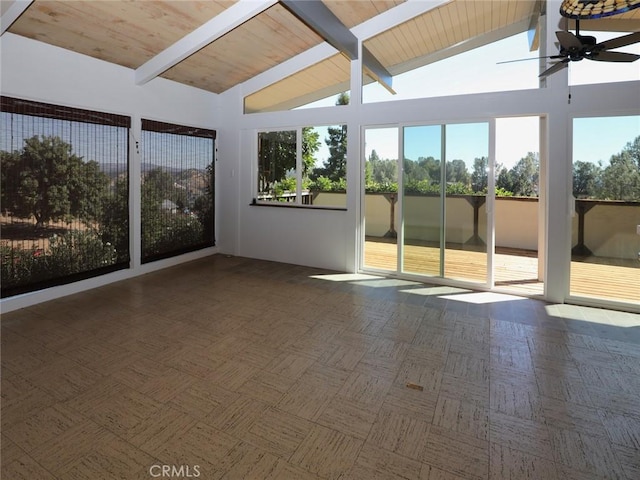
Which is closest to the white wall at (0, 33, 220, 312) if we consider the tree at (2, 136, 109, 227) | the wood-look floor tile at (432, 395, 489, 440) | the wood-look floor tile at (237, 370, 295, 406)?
the tree at (2, 136, 109, 227)

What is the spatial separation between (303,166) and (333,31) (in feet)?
6.34

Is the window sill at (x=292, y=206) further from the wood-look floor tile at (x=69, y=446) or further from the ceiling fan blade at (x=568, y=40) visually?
the wood-look floor tile at (x=69, y=446)

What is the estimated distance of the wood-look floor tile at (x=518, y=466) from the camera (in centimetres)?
169

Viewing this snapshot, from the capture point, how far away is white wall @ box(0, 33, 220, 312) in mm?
3664

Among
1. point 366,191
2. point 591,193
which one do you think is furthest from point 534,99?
point 366,191

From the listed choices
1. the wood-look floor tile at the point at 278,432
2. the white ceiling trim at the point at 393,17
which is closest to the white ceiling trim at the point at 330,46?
the white ceiling trim at the point at 393,17

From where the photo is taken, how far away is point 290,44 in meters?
5.05

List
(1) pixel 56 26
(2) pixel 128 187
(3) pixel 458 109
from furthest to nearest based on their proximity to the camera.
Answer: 1. (2) pixel 128 187
2. (3) pixel 458 109
3. (1) pixel 56 26

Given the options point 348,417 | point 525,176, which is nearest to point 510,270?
point 525,176

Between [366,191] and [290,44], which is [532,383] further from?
[290,44]

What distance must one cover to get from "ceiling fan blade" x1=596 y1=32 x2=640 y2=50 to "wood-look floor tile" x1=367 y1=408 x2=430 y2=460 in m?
2.72

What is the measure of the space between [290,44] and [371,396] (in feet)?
14.9

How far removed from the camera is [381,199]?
520 cm
